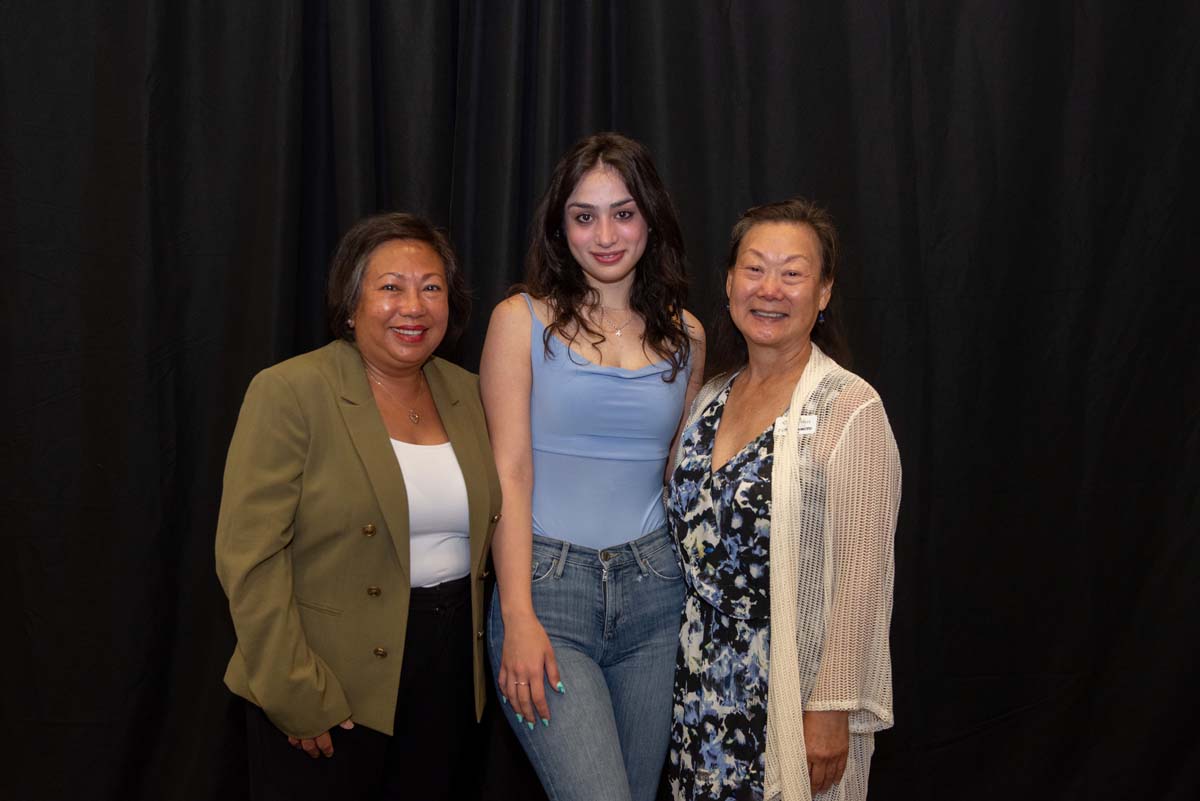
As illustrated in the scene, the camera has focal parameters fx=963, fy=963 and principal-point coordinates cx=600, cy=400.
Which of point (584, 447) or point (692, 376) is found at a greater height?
point (692, 376)

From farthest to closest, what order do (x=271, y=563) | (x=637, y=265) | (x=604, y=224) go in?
(x=637, y=265), (x=604, y=224), (x=271, y=563)

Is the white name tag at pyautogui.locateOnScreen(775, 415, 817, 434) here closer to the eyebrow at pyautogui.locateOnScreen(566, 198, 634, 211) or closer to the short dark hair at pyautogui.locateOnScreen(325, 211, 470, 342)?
the eyebrow at pyautogui.locateOnScreen(566, 198, 634, 211)

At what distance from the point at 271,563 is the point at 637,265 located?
967mm

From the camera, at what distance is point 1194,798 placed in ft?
9.33

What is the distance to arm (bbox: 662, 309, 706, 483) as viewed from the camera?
2.11 m

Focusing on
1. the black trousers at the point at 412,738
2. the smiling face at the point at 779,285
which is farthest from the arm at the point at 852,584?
the black trousers at the point at 412,738

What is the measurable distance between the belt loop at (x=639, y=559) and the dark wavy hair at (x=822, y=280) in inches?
17.8

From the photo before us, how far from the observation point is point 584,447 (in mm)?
1912

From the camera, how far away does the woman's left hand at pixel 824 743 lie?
1731 millimetres

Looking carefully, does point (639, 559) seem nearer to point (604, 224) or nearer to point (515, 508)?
point (515, 508)

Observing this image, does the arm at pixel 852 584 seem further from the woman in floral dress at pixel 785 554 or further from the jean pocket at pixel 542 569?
the jean pocket at pixel 542 569

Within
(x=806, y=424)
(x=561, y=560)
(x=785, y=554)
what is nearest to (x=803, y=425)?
(x=806, y=424)

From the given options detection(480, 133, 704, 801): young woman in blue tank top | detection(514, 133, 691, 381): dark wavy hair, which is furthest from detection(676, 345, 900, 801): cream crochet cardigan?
detection(514, 133, 691, 381): dark wavy hair

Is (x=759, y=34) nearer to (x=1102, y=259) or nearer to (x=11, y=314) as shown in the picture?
(x=1102, y=259)
